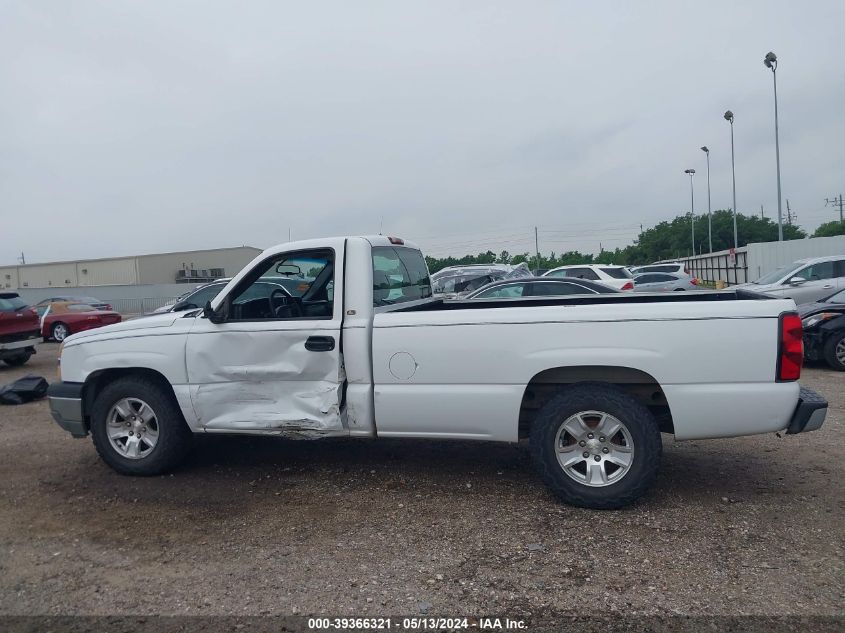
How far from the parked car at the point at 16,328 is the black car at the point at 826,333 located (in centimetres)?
1387

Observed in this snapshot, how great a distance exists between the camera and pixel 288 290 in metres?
5.77

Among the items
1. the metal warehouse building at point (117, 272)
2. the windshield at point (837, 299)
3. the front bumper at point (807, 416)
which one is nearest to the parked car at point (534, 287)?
the windshield at point (837, 299)

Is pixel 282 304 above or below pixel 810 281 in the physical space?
above

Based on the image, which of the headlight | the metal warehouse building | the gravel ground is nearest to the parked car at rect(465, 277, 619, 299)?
the headlight

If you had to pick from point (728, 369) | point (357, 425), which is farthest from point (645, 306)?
point (357, 425)

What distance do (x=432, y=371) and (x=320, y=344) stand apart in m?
0.88

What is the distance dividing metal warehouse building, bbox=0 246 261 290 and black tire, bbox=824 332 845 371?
44.5 m

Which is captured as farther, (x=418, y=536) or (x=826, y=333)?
(x=826, y=333)

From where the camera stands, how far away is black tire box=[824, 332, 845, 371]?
10.2 meters

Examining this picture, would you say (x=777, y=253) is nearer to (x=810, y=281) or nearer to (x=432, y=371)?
(x=810, y=281)

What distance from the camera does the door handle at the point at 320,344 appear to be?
5.13 m

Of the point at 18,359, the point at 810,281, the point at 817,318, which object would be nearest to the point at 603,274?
the point at 810,281

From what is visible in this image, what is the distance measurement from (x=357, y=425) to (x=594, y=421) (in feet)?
5.65

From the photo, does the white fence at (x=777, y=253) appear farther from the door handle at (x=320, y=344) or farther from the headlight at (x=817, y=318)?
the door handle at (x=320, y=344)
